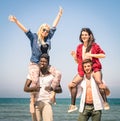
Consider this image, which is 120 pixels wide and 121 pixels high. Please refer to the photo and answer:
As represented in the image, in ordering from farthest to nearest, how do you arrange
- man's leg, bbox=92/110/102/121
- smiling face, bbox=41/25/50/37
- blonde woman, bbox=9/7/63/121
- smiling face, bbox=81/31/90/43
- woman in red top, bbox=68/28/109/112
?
smiling face, bbox=41/25/50/37, smiling face, bbox=81/31/90/43, blonde woman, bbox=9/7/63/121, woman in red top, bbox=68/28/109/112, man's leg, bbox=92/110/102/121

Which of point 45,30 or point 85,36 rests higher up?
point 45,30

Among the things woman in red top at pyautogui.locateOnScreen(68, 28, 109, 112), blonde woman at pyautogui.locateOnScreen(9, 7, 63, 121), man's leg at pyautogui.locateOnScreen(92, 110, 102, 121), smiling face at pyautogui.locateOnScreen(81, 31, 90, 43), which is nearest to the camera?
man's leg at pyautogui.locateOnScreen(92, 110, 102, 121)

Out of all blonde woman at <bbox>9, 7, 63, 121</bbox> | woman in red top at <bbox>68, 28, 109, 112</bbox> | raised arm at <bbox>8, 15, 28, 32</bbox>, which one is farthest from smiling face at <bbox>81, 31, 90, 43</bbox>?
raised arm at <bbox>8, 15, 28, 32</bbox>

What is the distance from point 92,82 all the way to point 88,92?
24cm

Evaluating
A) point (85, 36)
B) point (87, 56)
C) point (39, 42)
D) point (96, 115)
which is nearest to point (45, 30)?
point (39, 42)

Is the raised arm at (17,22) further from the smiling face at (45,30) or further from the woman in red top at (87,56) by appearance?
the woman in red top at (87,56)

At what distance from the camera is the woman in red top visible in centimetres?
880

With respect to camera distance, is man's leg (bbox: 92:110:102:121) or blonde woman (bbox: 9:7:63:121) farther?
blonde woman (bbox: 9:7:63:121)

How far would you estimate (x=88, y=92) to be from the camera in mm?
8656

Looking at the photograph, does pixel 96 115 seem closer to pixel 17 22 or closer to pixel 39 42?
pixel 39 42

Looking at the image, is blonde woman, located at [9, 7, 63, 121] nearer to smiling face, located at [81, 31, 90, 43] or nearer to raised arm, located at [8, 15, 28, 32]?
raised arm, located at [8, 15, 28, 32]

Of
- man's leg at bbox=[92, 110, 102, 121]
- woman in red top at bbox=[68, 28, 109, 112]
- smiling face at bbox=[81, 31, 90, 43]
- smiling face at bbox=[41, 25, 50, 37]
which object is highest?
smiling face at bbox=[41, 25, 50, 37]

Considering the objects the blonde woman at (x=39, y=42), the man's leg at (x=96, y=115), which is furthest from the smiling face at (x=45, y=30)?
the man's leg at (x=96, y=115)

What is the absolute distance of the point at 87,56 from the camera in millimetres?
8992
